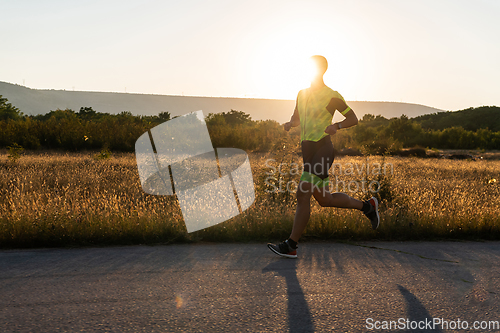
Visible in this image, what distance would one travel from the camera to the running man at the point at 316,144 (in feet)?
12.6

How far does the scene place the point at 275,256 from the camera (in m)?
4.00

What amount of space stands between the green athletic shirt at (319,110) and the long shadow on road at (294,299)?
1.30 meters

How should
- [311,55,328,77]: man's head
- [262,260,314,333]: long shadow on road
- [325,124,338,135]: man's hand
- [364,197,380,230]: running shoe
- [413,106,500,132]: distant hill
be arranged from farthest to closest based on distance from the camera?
[413,106,500,132]: distant hill → [364,197,380,230]: running shoe → [311,55,328,77]: man's head → [325,124,338,135]: man's hand → [262,260,314,333]: long shadow on road

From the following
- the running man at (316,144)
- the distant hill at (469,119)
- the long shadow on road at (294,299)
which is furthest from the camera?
the distant hill at (469,119)

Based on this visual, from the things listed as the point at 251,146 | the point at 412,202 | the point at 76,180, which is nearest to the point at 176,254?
the point at 412,202

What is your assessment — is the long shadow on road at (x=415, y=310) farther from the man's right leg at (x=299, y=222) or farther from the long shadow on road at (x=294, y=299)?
the man's right leg at (x=299, y=222)

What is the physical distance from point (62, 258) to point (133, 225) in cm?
100

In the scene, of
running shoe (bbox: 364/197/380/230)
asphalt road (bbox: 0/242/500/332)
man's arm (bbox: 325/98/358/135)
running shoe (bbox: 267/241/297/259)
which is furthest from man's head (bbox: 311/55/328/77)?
asphalt road (bbox: 0/242/500/332)

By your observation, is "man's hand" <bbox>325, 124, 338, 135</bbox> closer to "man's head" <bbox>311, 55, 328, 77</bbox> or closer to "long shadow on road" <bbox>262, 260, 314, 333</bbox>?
"man's head" <bbox>311, 55, 328, 77</bbox>

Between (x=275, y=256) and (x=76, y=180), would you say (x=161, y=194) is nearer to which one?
(x=76, y=180)

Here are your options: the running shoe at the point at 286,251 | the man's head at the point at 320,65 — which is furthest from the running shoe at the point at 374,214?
the man's head at the point at 320,65

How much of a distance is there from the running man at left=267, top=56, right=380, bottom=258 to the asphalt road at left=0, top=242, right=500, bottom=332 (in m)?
0.36

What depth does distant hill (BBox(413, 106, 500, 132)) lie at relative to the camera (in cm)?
7206

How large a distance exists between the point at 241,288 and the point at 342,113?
192 cm
